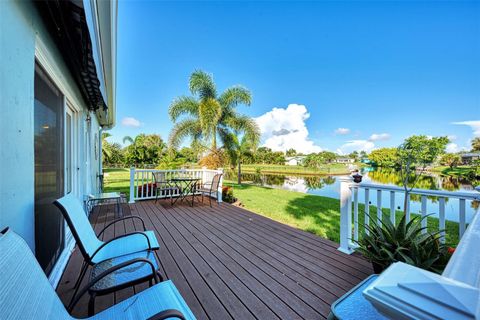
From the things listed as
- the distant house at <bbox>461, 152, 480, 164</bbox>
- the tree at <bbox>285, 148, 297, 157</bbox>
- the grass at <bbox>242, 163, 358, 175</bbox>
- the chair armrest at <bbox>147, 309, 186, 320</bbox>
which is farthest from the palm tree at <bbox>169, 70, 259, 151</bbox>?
the tree at <bbox>285, 148, 297, 157</bbox>

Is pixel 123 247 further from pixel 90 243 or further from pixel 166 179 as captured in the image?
pixel 166 179

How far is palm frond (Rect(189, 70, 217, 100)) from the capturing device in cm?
888

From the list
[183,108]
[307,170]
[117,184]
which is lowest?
[307,170]

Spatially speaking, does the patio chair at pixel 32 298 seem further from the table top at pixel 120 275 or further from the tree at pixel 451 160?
the tree at pixel 451 160

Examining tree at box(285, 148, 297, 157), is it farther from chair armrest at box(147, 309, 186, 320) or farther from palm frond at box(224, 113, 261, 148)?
chair armrest at box(147, 309, 186, 320)

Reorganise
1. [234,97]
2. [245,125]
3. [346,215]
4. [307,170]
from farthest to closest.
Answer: [307,170], [245,125], [234,97], [346,215]

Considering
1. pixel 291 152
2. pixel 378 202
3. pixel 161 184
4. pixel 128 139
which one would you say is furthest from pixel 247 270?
pixel 291 152

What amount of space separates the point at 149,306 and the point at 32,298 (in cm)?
57

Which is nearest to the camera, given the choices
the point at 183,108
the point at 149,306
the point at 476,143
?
the point at 149,306

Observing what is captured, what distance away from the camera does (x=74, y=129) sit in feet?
11.8

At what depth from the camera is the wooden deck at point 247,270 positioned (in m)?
1.82

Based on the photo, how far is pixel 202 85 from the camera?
29.2ft

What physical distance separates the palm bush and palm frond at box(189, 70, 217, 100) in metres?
8.37

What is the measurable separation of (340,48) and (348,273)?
1221 centimetres
